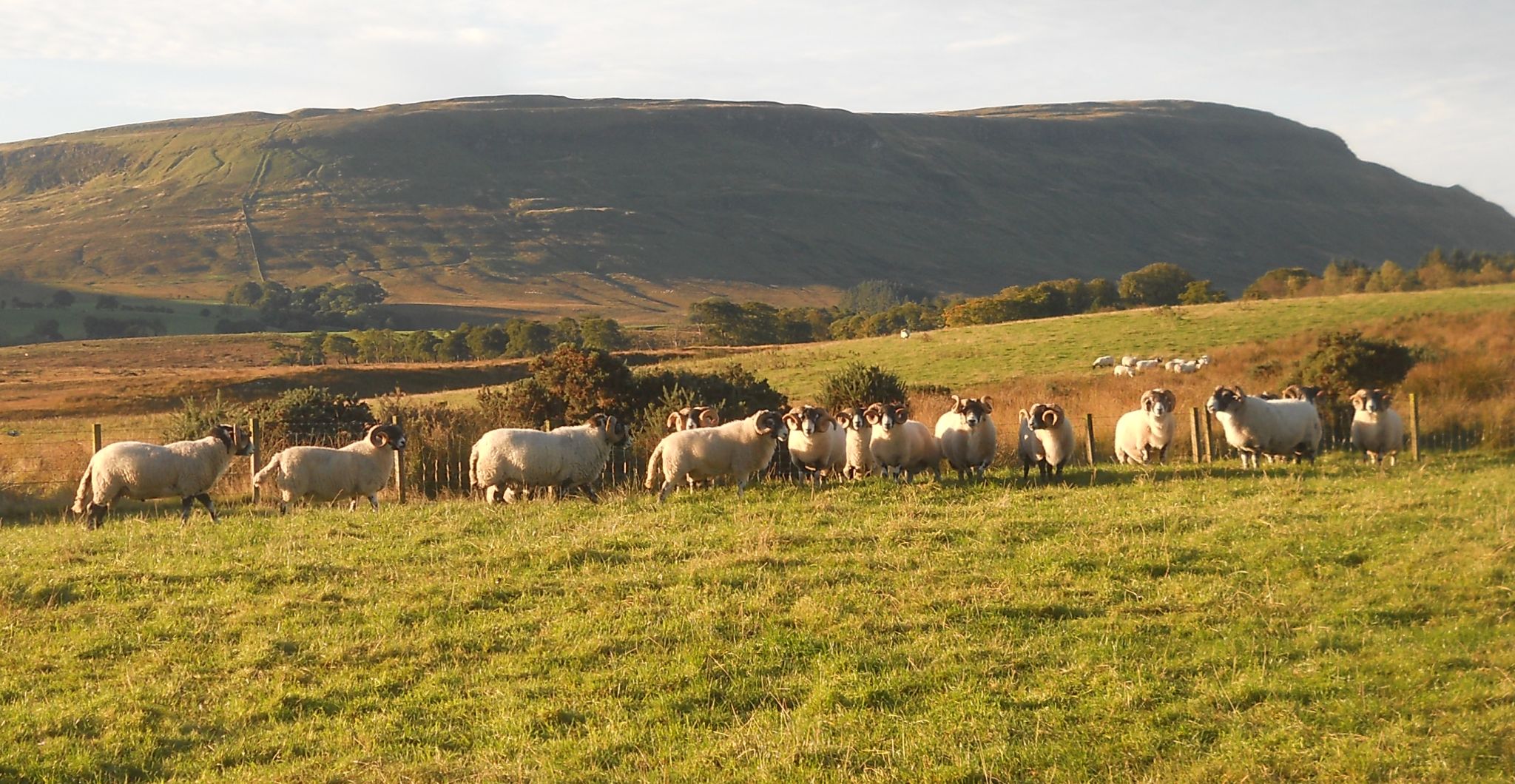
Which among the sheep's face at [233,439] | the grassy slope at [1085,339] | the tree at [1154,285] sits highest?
the tree at [1154,285]

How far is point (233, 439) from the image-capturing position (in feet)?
64.1

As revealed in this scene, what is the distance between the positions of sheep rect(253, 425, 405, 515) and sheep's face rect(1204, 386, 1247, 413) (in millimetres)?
14086

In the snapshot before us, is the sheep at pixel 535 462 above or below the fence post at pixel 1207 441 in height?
above

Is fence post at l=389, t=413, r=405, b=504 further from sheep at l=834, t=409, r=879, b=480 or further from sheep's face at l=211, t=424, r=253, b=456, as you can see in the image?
sheep at l=834, t=409, r=879, b=480

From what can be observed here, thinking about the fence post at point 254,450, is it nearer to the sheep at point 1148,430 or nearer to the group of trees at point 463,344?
the sheep at point 1148,430

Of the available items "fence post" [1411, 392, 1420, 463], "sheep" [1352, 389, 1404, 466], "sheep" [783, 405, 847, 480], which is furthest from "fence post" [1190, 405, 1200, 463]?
"sheep" [783, 405, 847, 480]

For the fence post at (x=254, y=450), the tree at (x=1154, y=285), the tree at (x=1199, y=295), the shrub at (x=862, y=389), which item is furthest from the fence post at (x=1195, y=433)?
the tree at (x=1154, y=285)

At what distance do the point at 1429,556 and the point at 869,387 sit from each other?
55.0ft

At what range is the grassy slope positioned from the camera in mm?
48219

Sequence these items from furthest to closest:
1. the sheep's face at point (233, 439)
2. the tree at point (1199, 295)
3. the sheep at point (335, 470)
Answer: the tree at point (1199, 295), the sheep's face at point (233, 439), the sheep at point (335, 470)

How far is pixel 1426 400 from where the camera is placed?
3119 cm

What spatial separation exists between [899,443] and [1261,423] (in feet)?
24.4

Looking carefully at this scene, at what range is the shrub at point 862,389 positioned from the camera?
28828mm

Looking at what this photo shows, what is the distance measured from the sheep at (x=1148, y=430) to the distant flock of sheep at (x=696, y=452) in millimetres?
39
